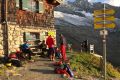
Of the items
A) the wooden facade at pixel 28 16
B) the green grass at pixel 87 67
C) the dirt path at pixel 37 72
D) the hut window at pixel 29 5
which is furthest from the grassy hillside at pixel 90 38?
the dirt path at pixel 37 72

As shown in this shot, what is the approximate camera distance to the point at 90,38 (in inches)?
2464

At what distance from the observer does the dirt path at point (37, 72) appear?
59.7ft

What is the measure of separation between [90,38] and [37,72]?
43.5m

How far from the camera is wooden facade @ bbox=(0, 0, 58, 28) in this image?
2448cm

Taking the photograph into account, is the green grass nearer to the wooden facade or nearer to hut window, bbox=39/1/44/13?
the wooden facade

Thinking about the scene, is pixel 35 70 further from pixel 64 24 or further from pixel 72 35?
pixel 64 24

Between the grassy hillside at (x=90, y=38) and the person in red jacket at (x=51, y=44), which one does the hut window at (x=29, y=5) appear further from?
the grassy hillside at (x=90, y=38)

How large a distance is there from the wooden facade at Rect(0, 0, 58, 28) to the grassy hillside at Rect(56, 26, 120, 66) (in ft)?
68.0

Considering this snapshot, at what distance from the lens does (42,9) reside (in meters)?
28.7

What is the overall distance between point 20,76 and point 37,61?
18.4 ft

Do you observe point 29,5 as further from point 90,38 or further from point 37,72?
point 90,38

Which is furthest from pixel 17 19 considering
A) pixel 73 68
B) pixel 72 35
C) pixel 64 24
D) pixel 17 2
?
pixel 64 24

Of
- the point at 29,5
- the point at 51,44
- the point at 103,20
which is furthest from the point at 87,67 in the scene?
the point at 29,5

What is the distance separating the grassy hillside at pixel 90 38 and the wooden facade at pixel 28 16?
2073 centimetres
